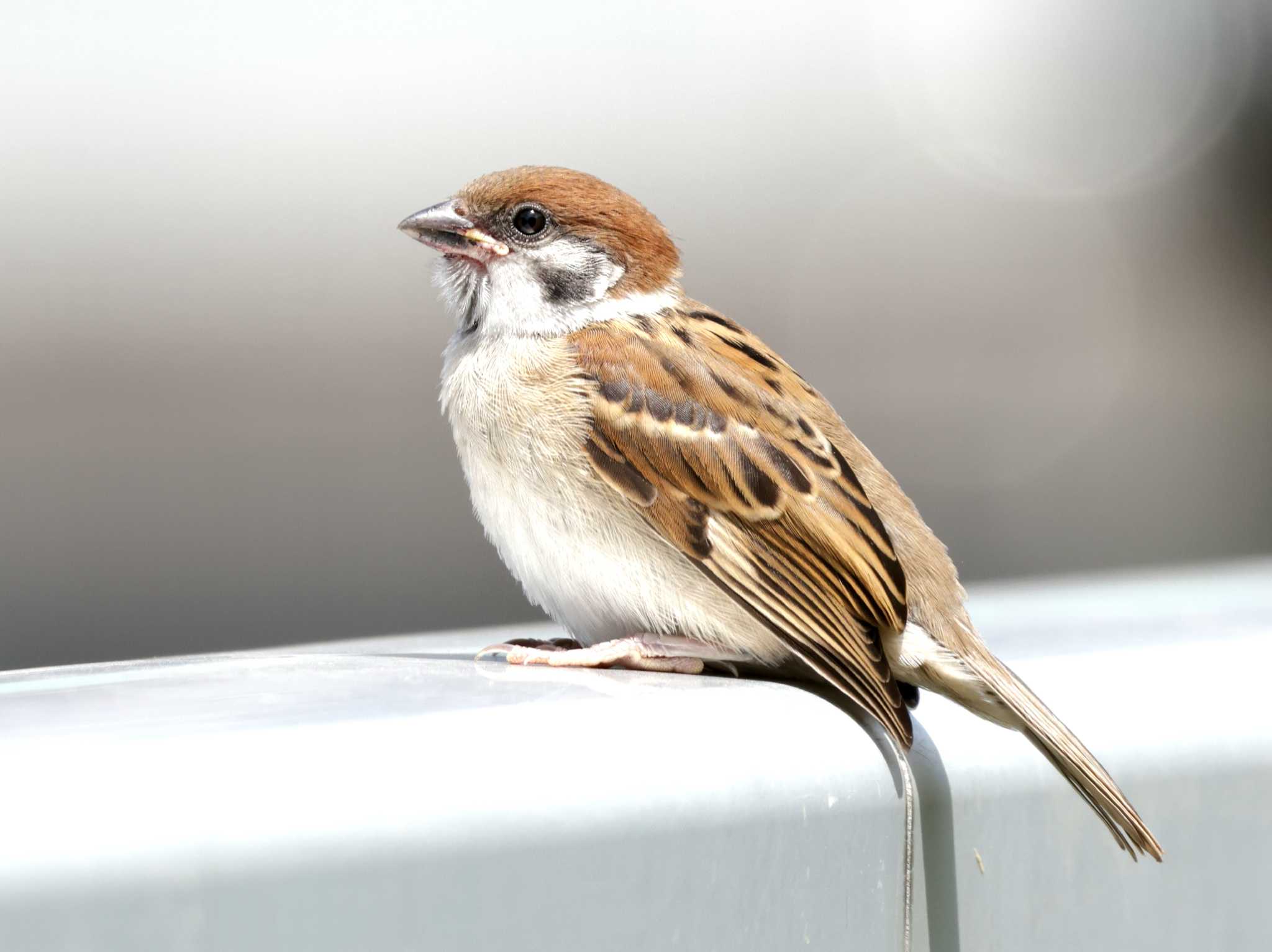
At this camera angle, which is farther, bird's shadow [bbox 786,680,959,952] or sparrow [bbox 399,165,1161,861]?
sparrow [bbox 399,165,1161,861]

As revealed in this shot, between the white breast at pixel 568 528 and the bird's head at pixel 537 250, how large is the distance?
14cm

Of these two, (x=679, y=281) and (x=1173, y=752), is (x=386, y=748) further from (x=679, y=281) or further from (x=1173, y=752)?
(x=679, y=281)

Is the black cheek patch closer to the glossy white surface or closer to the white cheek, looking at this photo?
the white cheek

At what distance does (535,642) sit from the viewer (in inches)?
59.7

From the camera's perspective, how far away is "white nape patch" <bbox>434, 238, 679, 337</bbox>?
1.73 meters

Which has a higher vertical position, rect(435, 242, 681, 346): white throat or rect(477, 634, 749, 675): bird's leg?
rect(435, 242, 681, 346): white throat

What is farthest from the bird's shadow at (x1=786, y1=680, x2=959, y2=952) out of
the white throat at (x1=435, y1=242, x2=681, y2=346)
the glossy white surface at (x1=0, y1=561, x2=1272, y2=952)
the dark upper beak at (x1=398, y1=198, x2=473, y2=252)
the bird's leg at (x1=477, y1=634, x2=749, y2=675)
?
the dark upper beak at (x1=398, y1=198, x2=473, y2=252)

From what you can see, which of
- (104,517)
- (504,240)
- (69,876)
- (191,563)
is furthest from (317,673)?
(104,517)

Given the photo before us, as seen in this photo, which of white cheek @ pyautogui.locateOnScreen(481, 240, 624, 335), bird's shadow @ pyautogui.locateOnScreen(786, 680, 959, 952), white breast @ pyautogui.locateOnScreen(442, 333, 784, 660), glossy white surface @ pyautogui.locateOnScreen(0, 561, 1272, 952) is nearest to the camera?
glossy white surface @ pyautogui.locateOnScreen(0, 561, 1272, 952)

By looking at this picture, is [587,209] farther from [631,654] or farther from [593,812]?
[593,812]

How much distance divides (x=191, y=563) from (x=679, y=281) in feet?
20.4

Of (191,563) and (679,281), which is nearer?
(679,281)

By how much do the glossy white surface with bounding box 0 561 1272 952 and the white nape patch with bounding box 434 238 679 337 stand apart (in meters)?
0.53

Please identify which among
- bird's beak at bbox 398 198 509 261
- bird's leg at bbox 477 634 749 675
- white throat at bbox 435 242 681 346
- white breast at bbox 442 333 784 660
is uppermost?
bird's beak at bbox 398 198 509 261
